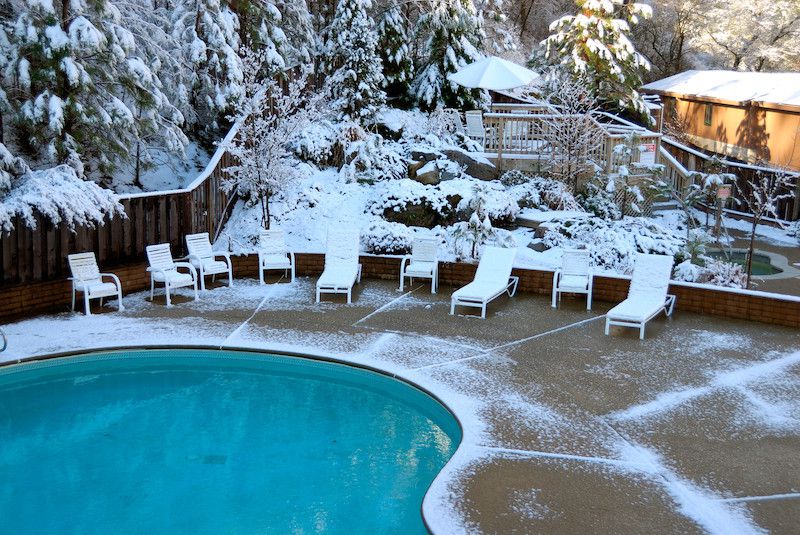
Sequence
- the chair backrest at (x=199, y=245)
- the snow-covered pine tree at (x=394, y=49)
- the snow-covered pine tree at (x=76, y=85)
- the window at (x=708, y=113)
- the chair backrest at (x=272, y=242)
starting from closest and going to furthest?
the snow-covered pine tree at (x=76, y=85)
the chair backrest at (x=199, y=245)
the chair backrest at (x=272, y=242)
the snow-covered pine tree at (x=394, y=49)
the window at (x=708, y=113)

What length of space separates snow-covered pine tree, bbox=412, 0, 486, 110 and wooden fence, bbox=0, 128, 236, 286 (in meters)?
6.55

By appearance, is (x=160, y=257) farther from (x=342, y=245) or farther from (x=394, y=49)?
(x=394, y=49)

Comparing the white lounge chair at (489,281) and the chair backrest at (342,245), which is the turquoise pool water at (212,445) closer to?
the white lounge chair at (489,281)

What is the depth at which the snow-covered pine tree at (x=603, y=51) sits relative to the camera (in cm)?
1786

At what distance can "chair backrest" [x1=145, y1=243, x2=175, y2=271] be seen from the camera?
37.1 ft

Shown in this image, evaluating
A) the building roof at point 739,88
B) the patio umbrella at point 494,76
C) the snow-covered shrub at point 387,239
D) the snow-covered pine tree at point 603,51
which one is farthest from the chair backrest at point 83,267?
the building roof at point 739,88

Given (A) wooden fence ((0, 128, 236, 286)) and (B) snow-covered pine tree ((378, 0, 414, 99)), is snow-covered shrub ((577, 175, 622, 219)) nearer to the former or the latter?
(B) snow-covered pine tree ((378, 0, 414, 99))

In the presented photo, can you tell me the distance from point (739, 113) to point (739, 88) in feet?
2.08

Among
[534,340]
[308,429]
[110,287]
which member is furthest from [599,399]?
[110,287]

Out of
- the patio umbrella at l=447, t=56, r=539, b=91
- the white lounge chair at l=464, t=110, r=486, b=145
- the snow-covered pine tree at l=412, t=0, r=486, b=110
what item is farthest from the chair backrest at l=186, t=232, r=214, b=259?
the snow-covered pine tree at l=412, t=0, r=486, b=110

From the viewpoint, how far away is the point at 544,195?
50.1 feet

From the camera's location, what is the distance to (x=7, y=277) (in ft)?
33.9

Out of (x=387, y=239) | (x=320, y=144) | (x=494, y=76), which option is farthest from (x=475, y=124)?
(x=387, y=239)

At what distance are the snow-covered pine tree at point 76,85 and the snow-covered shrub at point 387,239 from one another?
398cm
